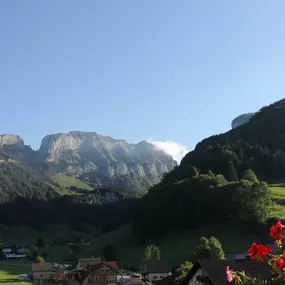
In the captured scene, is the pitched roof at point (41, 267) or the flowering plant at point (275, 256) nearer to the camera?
the flowering plant at point (275, 256)

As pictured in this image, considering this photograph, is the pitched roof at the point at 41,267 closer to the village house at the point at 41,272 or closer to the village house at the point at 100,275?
the village house at the point at 41,272

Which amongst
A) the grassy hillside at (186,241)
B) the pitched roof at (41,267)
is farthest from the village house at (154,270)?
the pitched roof at (41,267)

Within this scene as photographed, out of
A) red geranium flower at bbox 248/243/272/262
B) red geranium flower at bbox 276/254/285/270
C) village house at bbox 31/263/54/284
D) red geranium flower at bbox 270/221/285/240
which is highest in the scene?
red geranium flower at bbox 270/221/285/240

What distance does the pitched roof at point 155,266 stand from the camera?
9738 centimetres

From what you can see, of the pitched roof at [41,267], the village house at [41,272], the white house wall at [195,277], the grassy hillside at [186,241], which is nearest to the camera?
the white house wall at [195,277]

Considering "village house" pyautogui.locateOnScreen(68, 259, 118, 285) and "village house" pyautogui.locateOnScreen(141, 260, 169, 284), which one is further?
"village house" pyautogui.locateOnScreen(68, 259, 118, 285)

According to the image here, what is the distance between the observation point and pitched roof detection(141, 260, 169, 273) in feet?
319

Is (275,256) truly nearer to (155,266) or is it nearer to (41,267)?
(155,266)

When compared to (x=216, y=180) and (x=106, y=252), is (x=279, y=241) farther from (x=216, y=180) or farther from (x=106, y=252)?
(x=216, y=180)

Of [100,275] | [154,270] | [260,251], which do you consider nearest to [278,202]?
[154,270]

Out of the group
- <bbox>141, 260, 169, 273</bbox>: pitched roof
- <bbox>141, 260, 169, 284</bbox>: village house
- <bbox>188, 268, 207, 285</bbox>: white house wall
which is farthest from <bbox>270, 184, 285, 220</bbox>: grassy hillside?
<bbox>188, 268, 207, 285</bbox>: white house wall

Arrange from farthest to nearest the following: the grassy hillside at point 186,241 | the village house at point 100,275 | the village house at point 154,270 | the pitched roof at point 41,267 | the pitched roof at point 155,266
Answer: the pitched roof at point 41,267, the grassy hillside at point 186,241, the village house at point 100,275, the pitched roof at point 155,266, the village house at point 154,270

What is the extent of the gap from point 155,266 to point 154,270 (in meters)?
0.98

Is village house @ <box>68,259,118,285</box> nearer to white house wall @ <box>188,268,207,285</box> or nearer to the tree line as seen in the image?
the tree line
